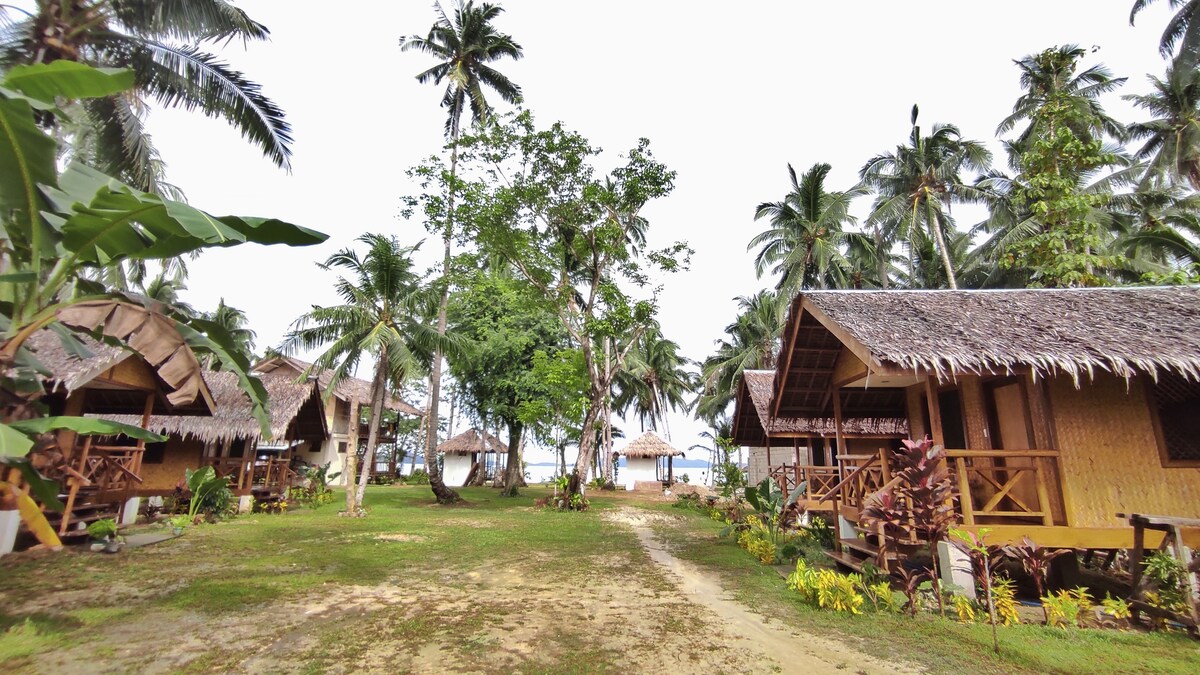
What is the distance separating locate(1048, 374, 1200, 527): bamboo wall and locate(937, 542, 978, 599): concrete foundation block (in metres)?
1.64

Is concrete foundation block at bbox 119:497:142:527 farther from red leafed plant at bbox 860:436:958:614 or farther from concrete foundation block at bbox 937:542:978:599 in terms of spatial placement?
concrete foundation block at bbox 937:542:978:599

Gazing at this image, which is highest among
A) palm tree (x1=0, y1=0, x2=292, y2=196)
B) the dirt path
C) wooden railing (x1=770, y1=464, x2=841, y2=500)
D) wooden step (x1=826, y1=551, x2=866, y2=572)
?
palm tree (x1=0, y1=0, x2=292, y2=196)

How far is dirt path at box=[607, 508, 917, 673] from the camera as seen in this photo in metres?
4.05

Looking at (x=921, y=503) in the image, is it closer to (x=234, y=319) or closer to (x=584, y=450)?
(x=584, y=450)

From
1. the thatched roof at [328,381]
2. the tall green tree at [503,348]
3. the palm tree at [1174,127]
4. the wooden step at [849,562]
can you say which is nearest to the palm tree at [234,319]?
the thatched roof at [328,381]

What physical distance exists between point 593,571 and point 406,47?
73.7 feet

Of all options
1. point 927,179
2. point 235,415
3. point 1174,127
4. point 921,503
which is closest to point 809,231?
point 927,179

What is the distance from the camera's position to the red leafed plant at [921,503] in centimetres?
556

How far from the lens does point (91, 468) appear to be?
9.34 m

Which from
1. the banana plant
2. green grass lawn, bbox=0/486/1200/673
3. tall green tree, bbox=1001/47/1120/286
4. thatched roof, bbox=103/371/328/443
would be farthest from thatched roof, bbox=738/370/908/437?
thatched roof, bbox=103/371/328/443

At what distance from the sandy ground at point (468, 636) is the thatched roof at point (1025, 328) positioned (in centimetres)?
335

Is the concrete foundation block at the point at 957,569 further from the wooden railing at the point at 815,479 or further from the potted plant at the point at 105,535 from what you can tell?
the potted plant at the point at 105,535

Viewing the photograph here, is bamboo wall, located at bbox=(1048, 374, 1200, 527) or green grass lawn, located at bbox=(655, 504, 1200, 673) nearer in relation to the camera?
green grass lawn, located at bbox=(655, 504, 1200, 673)

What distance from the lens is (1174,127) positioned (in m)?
18.3
